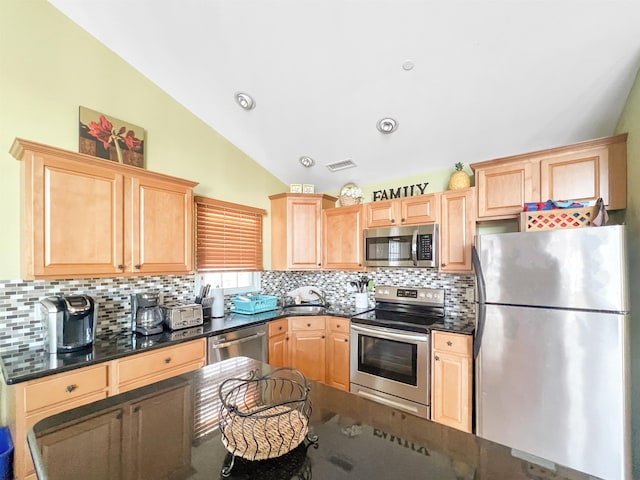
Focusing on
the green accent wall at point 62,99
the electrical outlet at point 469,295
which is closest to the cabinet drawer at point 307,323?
the electrical outlet at point 469,295

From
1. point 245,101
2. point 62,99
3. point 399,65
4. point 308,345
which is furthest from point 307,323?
point 62,99

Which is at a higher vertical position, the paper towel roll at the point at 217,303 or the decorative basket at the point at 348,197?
the decorative basket at the point at 348,197

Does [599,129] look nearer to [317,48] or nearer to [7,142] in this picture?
[317,48]

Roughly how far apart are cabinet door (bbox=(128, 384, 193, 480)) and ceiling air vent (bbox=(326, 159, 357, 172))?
2.78 metres

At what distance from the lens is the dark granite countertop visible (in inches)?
63.8

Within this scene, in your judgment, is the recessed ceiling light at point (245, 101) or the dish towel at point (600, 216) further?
the recessed ceiling light at point (245, 101)

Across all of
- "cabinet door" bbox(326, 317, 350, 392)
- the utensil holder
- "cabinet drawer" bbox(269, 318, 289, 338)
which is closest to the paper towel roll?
"cabinet drawer" bbox(269, 318, 289, 338)

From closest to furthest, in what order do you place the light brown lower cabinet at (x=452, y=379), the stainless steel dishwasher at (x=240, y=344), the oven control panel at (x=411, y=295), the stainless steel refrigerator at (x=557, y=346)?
the stainless steel refrigerator at (x=557, y=346), the light brown lower cabinet at (x=452, y=379), the stainless steel dishwasher at (x=240, y=344), the oven control panel at (x=411, y=295)

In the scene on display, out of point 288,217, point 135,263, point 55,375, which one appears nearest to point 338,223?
point 288,217

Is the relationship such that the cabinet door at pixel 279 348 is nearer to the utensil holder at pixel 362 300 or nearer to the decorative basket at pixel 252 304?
the decorative basket at pixel 252 304

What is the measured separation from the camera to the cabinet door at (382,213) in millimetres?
3127

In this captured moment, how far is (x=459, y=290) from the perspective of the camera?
9.59ft

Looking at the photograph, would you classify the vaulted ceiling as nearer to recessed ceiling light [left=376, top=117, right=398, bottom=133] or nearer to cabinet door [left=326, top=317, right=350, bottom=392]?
recessed ceiling light [left=376, top=117, right=398, bottom=133]

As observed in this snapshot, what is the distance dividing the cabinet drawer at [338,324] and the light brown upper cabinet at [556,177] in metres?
1.63
